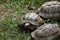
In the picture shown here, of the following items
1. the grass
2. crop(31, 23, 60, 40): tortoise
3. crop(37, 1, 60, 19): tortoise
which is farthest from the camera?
crop(37, 1, 60, 19): tortoise

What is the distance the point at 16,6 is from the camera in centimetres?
550

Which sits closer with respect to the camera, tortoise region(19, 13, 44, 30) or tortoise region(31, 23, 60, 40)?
tortoise region(31, 23, 60, 40)

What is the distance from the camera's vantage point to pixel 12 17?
4.97 m

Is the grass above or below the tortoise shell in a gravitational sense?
below

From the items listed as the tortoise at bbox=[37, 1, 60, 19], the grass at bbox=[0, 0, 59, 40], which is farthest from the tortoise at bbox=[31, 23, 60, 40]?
the tortoise at bbox=[37, 1, 60, 19]

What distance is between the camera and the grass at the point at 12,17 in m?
4.25

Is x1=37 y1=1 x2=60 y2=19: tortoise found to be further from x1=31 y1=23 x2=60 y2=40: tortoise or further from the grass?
x1=31 y1=23 x2=60 y2=40: tortoise

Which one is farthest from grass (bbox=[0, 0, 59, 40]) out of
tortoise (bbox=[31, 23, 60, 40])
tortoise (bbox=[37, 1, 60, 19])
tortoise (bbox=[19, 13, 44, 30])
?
tortoise (bbox=[37, 1, 60, 19])

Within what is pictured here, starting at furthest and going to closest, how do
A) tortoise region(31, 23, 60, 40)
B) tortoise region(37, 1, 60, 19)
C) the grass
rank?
tortoise region(37, 1, 60, 19) → the grass → tortoise region(31, 23, 60, 40)

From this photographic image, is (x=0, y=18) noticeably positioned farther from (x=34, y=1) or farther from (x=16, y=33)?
(x=34, y=1)

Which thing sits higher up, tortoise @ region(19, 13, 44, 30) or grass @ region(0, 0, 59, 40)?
tortoise @ region(19, 13, 44, 30)

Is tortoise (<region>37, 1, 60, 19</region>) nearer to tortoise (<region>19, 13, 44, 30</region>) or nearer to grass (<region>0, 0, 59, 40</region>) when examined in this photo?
tortoise (<region>19, 13, 44, 30</region>)

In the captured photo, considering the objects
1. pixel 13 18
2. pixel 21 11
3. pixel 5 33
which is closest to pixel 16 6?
pixel 21 11

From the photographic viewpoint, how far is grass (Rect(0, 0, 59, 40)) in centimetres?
425
